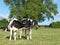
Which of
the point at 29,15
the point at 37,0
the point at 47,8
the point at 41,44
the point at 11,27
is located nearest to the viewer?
the point at 41,44

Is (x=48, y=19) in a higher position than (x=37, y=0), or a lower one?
lower

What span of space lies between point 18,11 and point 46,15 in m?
10.1

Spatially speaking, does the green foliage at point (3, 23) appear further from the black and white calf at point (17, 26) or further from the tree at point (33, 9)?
the black and white calf at point (17, 26)

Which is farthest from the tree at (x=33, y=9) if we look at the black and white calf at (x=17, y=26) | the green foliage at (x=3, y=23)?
the black and white calf at (x=17, y=26)

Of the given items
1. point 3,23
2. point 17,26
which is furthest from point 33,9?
point 17,26

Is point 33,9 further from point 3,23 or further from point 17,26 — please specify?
point 17,26

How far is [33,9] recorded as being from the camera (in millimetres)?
69812

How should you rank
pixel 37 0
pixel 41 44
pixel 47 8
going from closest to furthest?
pixel 41 44 < pixel 37 0 < pixel 47 8

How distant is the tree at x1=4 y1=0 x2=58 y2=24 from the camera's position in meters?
68.7

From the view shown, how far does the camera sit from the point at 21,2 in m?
74.6

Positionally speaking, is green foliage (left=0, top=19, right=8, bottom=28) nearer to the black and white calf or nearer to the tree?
the tree

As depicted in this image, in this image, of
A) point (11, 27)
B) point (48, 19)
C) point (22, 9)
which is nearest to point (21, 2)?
point (22, 9)

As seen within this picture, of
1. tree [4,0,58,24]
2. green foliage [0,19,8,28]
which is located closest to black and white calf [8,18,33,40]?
green foliage [0,19,8,28]

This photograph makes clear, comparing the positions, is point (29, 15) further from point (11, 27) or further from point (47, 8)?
point (11, 27)
